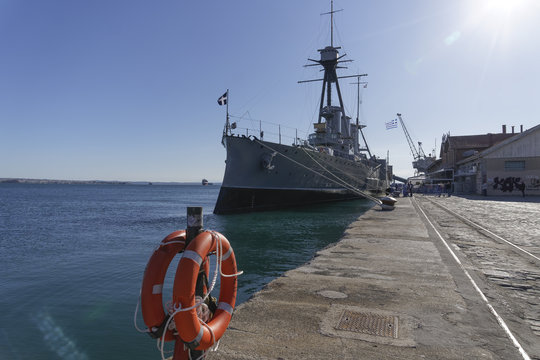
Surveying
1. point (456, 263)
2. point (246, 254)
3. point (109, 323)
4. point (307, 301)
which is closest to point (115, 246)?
point (246, 254)

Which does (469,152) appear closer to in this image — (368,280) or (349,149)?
(349,149)

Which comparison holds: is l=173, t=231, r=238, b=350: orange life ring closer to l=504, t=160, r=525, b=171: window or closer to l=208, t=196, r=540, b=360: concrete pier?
l=208, t=196, r=540, b=360: concrete pier

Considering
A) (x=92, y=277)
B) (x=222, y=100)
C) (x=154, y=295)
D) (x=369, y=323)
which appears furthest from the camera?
(x=222, y=100)

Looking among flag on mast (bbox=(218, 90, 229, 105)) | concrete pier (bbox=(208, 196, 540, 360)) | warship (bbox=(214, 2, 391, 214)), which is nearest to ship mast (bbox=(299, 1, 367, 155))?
warship (bbox=(214, 2, 391, 214))

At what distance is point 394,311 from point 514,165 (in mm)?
36643

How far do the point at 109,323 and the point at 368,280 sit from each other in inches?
180

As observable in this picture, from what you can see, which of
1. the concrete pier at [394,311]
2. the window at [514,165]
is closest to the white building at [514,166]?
the window at [514,165]

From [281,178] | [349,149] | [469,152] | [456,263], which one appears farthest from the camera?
[469,152]

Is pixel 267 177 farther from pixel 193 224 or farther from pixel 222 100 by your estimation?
pixel 193 224

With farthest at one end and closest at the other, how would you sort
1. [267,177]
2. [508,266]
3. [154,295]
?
[267,177] < [508,266] < [154,295]

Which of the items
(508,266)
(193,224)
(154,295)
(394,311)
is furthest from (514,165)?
(154,295)

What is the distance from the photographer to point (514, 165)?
3222 cm

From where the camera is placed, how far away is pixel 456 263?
6.22 metres

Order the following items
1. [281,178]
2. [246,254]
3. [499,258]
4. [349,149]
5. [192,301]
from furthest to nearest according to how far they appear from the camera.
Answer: [349,149] → [281,178] → [246,254] → [499,258] → [192,301]
